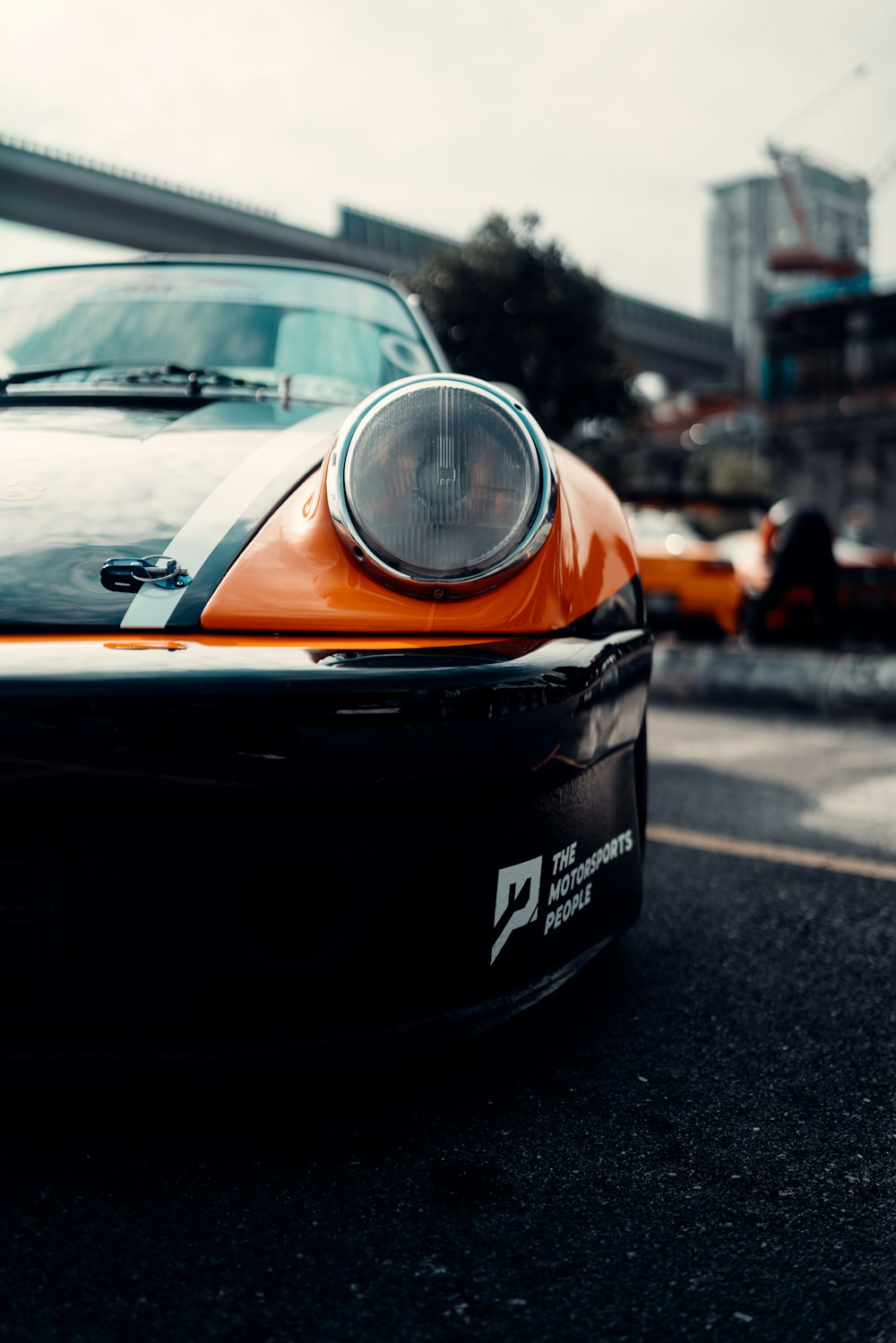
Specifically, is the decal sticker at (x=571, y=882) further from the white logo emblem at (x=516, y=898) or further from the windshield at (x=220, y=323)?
the windshield at (x=220, y=323)

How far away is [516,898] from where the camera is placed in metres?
1.43

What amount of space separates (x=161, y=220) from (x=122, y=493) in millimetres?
29455

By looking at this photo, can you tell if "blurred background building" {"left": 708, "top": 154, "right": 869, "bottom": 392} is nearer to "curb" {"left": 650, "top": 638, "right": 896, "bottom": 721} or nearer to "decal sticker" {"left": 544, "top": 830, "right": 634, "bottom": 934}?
"curb" {"left": 650, "top": 638, "right": 896, "bottom": 721}

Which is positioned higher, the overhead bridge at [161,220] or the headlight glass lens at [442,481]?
the overhead bridge at [161,220]

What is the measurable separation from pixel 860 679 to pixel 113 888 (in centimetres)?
513

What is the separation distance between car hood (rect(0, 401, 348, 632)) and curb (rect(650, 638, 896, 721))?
4.00 metres

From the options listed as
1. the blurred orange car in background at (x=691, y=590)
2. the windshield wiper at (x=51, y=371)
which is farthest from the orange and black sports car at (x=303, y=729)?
the blurred orange car in background at (x=691, y=590)

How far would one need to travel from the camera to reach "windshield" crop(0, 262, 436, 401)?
92.5 inches

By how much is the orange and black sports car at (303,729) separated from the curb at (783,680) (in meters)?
4.09

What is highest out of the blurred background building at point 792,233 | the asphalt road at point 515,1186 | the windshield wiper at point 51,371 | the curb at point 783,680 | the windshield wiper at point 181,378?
the blurred background building at point 792,233

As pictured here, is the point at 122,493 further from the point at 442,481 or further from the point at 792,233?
the point at 792,233

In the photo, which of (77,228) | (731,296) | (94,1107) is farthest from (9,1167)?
(731,296)

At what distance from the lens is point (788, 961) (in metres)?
2.12

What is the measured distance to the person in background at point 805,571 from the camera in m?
7.78
